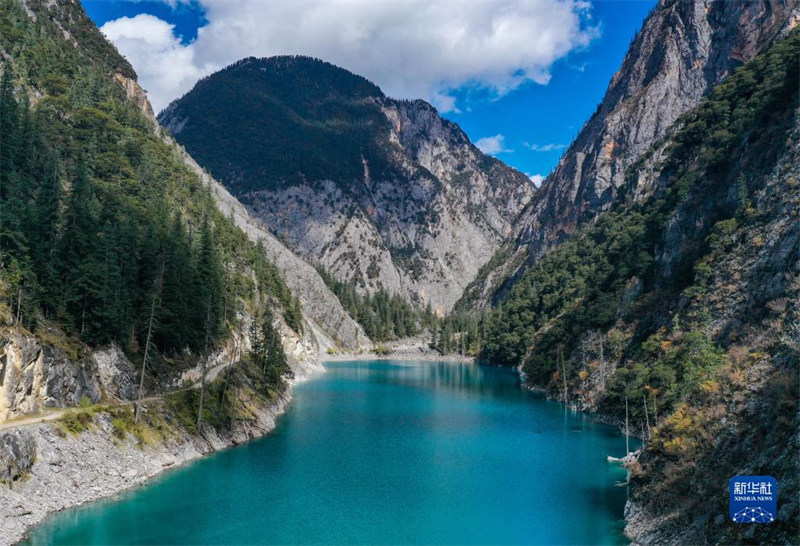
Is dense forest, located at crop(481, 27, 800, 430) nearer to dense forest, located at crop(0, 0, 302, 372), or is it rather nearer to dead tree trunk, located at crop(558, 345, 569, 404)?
dead tree trunk, located at crop(558, 345, 569, 404)

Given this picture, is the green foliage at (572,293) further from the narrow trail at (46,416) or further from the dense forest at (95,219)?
the narrow trail at (46,416)

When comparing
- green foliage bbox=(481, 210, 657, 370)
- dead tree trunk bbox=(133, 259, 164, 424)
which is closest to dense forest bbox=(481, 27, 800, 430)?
green foliage bbox=(481, 210, 657, 370)

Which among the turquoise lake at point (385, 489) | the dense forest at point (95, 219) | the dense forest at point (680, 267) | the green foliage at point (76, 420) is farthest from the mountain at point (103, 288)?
the dense forest at point (680, 267)

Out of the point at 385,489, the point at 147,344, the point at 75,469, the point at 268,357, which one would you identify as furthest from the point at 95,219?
the point at 385,489

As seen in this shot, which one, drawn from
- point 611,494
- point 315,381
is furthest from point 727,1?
A: point 611,494

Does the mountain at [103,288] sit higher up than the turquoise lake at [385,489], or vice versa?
the mountain at [103,288]
